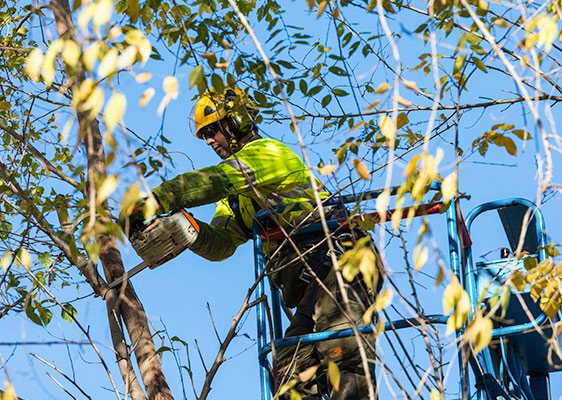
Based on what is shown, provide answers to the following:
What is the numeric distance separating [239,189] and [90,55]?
1.95 m

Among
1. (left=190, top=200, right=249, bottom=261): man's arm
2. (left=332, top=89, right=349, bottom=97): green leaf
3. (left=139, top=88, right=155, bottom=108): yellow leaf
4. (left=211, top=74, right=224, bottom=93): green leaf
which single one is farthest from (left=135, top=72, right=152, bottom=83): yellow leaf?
(left=190, top=200, right=249, bottom=261): man's arm

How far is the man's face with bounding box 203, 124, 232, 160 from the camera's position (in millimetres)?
4445

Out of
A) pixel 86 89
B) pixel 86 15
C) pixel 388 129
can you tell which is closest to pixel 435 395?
pixel 388 129

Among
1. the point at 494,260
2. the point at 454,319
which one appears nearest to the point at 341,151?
the point at 454,319

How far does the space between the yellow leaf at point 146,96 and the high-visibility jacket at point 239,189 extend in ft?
4.74

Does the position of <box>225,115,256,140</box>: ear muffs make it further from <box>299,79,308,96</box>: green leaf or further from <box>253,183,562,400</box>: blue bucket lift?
<box>299,79,308,96</box>: green leaf

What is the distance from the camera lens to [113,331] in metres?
3.57

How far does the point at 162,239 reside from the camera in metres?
3.63

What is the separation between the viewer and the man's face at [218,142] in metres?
4.45

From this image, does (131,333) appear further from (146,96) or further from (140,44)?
(140,44)

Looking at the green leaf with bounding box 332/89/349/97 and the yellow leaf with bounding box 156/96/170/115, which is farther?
the green leaf with bounding box 332/89/349/97

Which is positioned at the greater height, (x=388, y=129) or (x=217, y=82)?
(x=217, y=82)

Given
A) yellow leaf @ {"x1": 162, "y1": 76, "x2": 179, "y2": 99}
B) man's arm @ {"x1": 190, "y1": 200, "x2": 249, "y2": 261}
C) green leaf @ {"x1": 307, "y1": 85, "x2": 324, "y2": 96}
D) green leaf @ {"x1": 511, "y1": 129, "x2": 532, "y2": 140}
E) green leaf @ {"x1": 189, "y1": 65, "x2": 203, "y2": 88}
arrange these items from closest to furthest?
yellow leaf @ {"x1": 162, "y1": 76, "x2": 179, "y2": 99} < green leaf @ {"x1": 189, "y1": 65, "x2": 203, "y2": 88} < green leaf @ {"x1": 511, "y1": 129, "x2": 532, "y2": 140} < green leaf @ {"x1": 307, "y1": 85, "x2": 324, "y2": 96} < man's arm @ {"x1": 190, "y1": 200, "x2": 249, "y2": 261}

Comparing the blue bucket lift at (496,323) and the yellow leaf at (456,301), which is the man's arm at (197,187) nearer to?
the blue bucket lift at (496,323)
